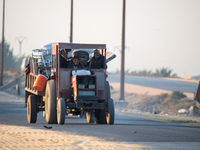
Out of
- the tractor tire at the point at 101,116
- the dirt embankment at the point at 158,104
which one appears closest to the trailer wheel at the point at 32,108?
the tractor tire at the point at 101,116

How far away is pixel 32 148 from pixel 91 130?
4307 millimetres

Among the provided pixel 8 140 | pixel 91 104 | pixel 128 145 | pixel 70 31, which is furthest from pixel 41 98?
A: pixel 70 31

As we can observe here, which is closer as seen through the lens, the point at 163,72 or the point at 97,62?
the point at 97,62

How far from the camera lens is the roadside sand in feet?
34.8

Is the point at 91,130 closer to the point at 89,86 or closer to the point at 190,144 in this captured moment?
the point at 89,86

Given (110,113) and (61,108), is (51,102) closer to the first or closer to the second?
(61,108)

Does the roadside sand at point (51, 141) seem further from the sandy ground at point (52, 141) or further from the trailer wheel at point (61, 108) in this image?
the trailer wheel at point (61, 108)

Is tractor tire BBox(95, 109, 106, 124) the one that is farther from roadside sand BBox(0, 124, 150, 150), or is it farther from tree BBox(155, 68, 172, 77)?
tree BBox(155, 68, 172, 77)

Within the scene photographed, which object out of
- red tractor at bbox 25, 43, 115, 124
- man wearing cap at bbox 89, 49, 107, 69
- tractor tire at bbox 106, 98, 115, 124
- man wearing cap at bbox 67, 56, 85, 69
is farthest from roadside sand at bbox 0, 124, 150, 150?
man wearing cap at bbox 89, 49, 107, 69

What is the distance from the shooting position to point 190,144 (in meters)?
11.6

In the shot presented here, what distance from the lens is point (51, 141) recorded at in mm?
11508

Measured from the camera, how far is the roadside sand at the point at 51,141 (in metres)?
10.6

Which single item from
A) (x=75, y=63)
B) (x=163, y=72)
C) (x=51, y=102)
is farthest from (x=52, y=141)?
(x=163, y=72)

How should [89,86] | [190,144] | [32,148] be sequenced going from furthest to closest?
[89,86] < [190,144] < [32,148]
